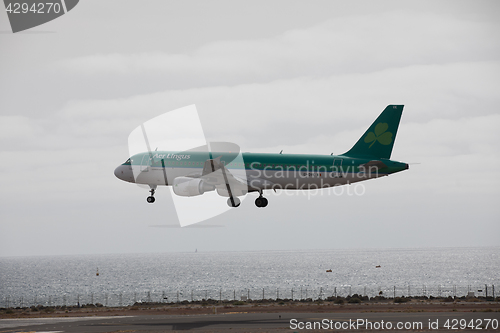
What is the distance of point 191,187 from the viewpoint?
1937 inches

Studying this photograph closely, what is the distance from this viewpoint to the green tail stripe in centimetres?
5059

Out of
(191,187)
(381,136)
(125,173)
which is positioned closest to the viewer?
(191,187)

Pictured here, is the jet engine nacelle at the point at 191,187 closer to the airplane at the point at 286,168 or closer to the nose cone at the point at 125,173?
the airplane at the point at 286,168

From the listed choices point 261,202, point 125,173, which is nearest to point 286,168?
point 261,202

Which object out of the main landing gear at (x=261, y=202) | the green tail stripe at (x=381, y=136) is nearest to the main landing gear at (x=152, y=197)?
the main landing gear at (x=261, y=202)

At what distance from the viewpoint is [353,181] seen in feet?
163

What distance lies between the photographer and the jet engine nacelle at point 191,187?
49125 mm

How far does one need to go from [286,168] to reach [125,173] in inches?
706

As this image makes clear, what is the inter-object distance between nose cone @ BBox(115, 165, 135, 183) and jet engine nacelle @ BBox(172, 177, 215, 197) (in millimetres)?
9142

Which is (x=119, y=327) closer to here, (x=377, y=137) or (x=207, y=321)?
(x=207, y=321)

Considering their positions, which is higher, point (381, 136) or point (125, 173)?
point (381, 136)

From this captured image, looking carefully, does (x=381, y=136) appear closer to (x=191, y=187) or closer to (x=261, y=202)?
(x=261, y=202)

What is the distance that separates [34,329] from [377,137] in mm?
35775

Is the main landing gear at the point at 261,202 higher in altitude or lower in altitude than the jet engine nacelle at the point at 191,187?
lower
